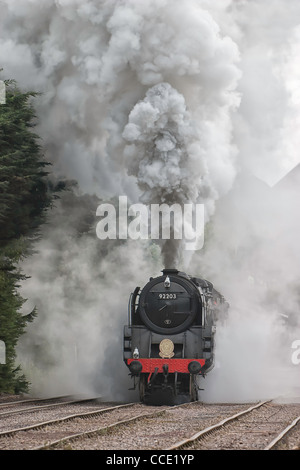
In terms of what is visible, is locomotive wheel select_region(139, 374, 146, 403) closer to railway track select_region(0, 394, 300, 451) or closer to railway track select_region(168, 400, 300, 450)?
railway track select_region(0, 394, 300, 451)

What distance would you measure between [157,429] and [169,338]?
436 cm

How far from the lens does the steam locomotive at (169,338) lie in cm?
1391

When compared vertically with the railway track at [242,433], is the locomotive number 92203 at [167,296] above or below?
above

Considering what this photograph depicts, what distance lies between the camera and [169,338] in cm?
1416

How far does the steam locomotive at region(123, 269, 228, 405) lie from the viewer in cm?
1391

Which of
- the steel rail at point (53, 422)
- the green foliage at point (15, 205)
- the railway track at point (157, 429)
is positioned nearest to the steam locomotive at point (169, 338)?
the railway track at point (157, 429)

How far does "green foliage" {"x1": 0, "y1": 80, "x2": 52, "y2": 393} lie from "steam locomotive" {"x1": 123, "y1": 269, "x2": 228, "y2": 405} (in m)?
4.48

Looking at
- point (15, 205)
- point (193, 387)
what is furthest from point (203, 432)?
point (15, 205)

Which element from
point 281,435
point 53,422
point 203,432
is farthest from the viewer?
point 53,422

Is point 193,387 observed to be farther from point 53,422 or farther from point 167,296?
point 53,422

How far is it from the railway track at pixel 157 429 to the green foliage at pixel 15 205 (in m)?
4.78

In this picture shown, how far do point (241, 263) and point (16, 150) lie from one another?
1285cm

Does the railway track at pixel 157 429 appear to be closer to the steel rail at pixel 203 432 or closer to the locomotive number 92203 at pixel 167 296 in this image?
the steel rail at pixel 203 432
